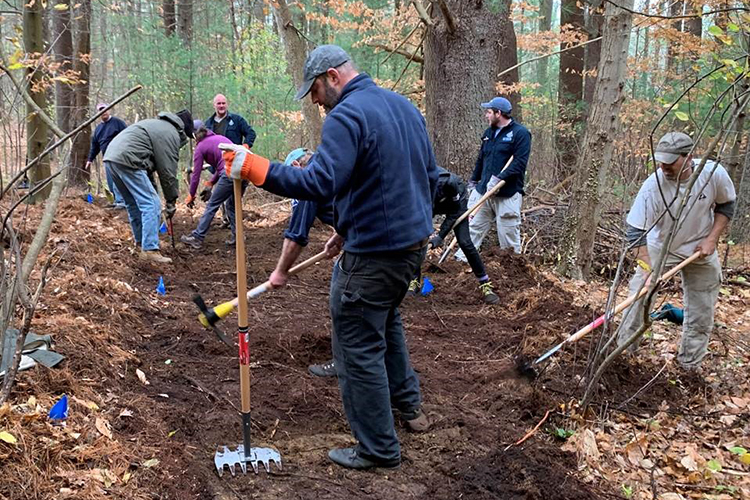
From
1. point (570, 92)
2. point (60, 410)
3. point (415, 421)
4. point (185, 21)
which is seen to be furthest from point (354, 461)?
point (185, 21)

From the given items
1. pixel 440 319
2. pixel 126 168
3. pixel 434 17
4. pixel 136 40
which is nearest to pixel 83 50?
pixel 136 40

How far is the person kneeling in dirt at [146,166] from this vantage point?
690 centimetres

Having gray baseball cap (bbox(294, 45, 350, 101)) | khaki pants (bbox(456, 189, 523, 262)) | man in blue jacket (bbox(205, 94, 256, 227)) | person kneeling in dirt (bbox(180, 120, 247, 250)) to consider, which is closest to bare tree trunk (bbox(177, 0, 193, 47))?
man in blue jacket (bbox(205, 94, 256, 227))

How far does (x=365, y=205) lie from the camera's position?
3.00 meters

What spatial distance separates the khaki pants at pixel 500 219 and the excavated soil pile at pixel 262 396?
A: 89 centimetres

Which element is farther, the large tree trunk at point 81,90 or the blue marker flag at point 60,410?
the large tree trunk at point 81,90

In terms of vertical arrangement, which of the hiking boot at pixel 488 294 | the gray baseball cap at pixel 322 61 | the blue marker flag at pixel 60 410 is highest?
the gray baseball cap at pixel 322 61

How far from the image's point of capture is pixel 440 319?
594 centimetres

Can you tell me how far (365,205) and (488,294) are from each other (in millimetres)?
3791

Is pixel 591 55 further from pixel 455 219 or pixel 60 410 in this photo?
pixel 60 410

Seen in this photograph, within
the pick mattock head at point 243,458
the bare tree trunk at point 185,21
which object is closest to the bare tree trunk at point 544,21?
the bare tree trunk at point 185,21

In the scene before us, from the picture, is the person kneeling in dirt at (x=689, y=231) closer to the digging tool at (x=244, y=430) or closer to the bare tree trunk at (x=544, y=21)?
the digging tool at (x=244, y=430)

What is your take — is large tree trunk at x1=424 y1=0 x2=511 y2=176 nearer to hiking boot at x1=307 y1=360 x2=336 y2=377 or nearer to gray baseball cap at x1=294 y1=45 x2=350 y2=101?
hiking boot at x1=307 y1=360 x2=336 y2=377

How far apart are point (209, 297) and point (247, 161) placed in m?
3.88
